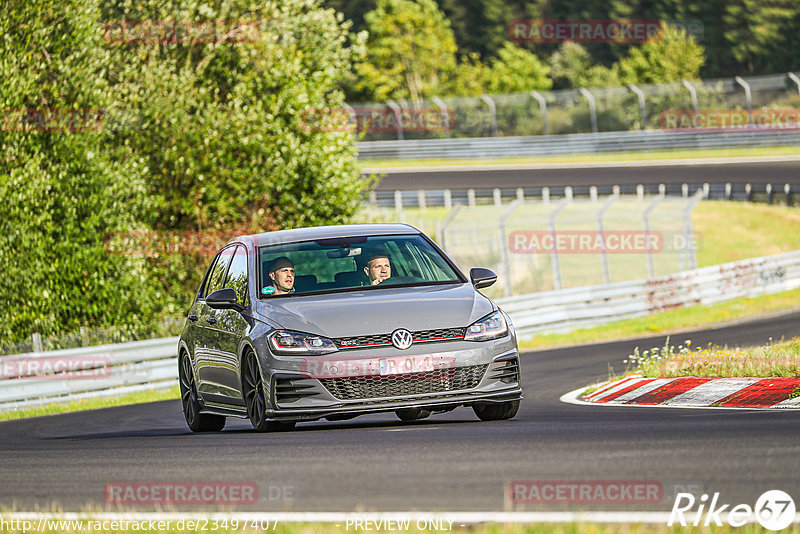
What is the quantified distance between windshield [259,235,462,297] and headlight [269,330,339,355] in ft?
2.59

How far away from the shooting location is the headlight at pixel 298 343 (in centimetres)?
941

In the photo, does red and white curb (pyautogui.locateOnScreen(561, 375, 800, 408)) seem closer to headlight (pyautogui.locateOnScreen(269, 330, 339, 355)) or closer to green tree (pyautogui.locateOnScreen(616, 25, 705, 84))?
headlight (pyautogui.locateOnScreen(269, 330, 339, 355))

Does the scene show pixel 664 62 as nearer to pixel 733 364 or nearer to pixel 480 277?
pixel 733 364

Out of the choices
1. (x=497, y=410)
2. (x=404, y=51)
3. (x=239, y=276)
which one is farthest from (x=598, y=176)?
(x=497, y=410)

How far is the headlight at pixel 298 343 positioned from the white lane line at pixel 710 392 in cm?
363

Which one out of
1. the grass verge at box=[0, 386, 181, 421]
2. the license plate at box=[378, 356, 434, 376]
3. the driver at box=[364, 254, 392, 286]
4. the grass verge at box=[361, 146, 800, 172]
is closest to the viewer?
the license plate at box=[378, 356, 434, 376]

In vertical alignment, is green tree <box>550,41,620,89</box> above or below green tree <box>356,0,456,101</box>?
below

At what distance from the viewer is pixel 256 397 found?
9938 mm

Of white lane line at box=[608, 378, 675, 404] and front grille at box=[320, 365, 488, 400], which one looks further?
white lane line at box=[608, 378, 675, 404]

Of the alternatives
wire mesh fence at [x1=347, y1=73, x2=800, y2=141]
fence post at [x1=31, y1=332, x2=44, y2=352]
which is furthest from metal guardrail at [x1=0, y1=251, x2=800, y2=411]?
wire mesh fence at [x1=347, y1=73, x2=800, y2=141]

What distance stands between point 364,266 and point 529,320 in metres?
15.7

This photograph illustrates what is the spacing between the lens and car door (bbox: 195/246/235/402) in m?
10.9

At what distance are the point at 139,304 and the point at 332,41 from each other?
9020mm

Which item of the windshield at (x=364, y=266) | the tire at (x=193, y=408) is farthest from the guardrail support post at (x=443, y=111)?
the windshield at (x=364, y=266)
